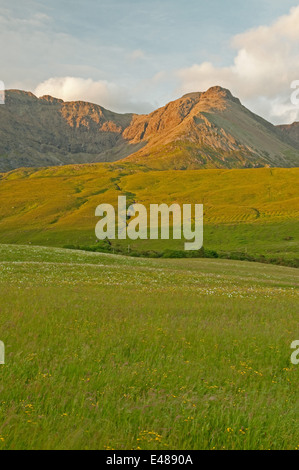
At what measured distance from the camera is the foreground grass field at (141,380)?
5.47 m

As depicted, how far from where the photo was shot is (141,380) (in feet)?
24.2

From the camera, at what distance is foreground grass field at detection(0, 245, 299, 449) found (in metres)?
5.47

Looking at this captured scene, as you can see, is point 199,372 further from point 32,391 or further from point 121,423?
point 32,391

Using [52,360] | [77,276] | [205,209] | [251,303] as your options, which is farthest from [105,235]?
[52,360]

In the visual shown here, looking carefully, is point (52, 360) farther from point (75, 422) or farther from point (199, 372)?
point (199, 372)

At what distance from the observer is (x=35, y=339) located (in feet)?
31.1

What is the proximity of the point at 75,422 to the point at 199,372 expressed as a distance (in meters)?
3.53

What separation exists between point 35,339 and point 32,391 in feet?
10.4

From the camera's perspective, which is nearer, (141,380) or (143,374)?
(141,380)
